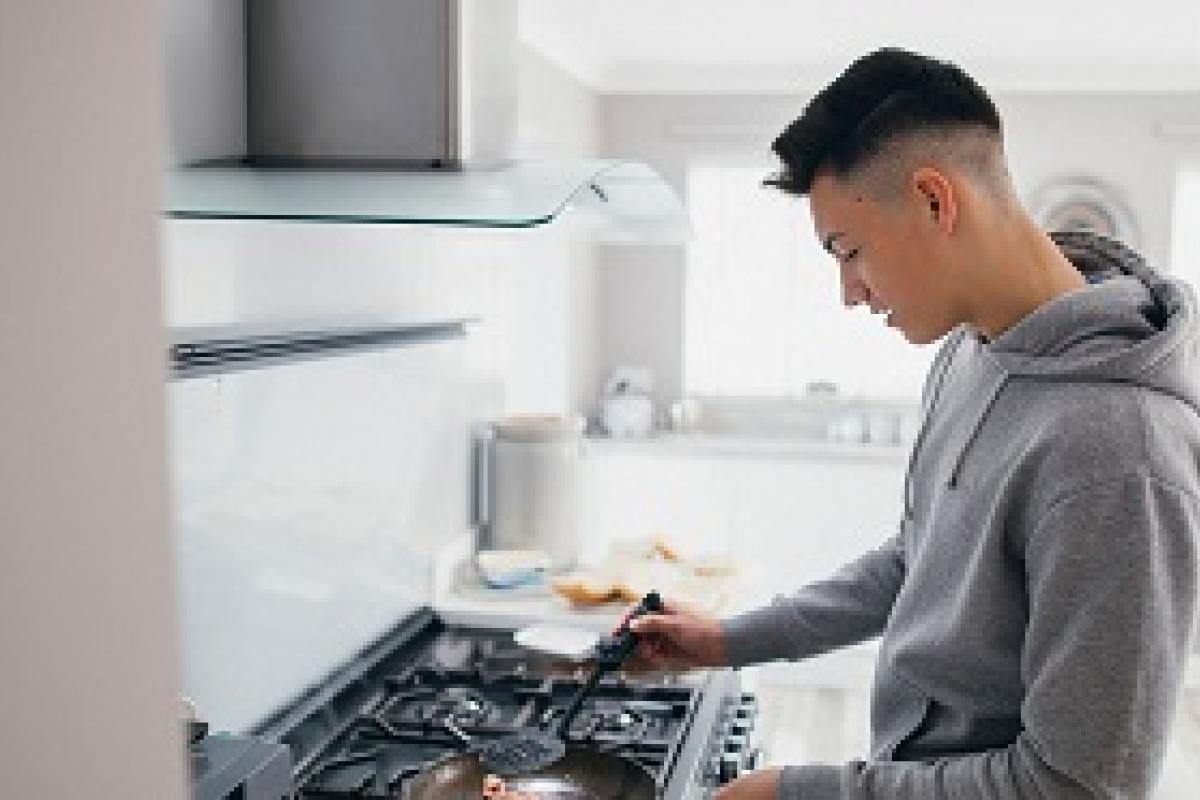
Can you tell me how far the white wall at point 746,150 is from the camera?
4480 mm

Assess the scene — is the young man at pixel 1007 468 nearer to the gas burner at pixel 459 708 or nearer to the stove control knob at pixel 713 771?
the stove control knob at pixel 713 771

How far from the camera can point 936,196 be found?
1074 mm

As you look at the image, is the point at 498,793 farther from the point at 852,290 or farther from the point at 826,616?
the point at 852,290

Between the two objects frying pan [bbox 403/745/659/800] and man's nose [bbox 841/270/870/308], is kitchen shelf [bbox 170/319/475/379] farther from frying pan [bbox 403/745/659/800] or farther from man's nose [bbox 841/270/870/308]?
man's nose [bbox 841/270/870/308]

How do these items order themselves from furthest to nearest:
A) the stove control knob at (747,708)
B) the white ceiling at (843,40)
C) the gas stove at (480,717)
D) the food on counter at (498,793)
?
the white ceiling at (843,40)
the stove control knob at (747,708)
the gas stove at (480,717)
the food on counter at (498,793)

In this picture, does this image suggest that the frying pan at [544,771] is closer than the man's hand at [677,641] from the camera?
Yes

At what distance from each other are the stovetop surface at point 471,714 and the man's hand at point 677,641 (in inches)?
4.0

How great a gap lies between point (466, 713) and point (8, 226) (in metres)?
1.40

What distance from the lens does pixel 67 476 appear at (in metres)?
0.41

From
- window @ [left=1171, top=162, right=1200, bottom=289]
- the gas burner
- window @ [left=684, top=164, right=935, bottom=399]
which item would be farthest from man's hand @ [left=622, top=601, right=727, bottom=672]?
window @ [left=1171, top=162, right=1200, bottom=289]

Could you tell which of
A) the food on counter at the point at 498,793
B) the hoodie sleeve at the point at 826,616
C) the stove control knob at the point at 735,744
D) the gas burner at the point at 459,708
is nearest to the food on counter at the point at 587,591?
the gas burner at the point at 459,708

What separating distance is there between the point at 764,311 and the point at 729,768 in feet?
11.6

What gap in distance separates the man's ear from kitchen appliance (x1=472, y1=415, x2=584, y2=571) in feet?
4.98

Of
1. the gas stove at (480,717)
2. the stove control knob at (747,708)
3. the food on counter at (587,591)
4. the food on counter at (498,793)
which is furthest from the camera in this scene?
the food on counter at (587,591)
